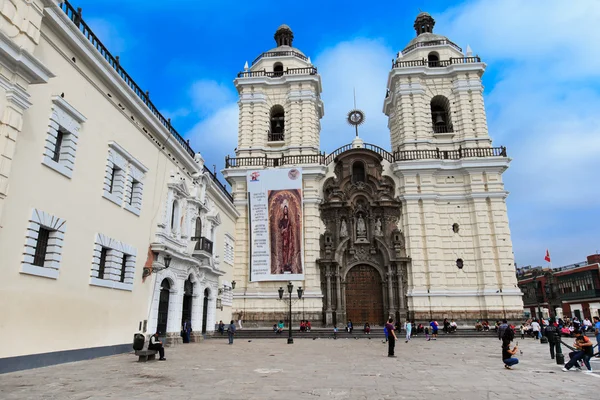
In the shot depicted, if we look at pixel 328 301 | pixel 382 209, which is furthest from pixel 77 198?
pixel 382 209

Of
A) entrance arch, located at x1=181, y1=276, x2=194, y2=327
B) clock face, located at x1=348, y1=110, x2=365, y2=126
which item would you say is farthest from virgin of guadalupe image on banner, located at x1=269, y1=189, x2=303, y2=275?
clock face, located at x1=348, y1=110, x2=365, y2=126

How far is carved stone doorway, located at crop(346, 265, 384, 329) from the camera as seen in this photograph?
29.3 m

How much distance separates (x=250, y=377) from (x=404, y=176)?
2395 cm

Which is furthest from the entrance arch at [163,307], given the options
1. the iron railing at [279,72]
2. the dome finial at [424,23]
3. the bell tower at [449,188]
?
the dome finial at [424,23]

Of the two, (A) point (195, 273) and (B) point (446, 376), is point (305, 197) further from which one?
(B) point (446, 376)

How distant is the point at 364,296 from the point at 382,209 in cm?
645

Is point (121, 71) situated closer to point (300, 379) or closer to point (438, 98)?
point (300, 379)

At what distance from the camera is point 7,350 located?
380 inches

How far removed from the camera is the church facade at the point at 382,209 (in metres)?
28.6

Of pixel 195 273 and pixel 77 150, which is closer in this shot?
pixel 77 150

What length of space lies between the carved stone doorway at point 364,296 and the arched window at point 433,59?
57.8 feet

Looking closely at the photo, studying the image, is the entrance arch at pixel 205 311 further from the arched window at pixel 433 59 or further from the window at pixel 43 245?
the arched window at pixel 433 59

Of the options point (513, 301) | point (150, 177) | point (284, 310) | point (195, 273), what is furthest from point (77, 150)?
point (513, 301)

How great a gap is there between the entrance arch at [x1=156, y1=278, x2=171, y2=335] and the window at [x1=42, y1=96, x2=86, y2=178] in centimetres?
767
